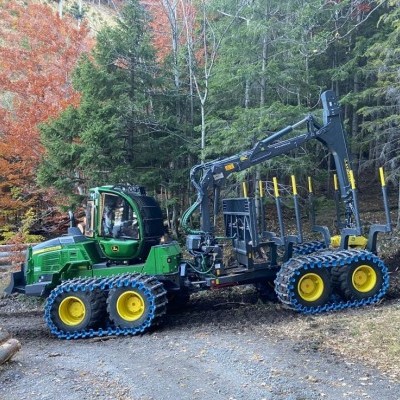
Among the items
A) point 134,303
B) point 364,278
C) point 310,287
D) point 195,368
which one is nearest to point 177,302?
point 134,303

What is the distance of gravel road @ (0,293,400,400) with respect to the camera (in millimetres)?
4922

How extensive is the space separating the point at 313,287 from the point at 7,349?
5.28m

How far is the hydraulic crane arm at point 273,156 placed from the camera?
9.34 m

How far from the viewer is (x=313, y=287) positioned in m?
8.72

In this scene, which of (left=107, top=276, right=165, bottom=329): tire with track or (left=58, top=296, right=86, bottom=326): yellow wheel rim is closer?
(left=107, top=276, right=165, bottom=329): tire with track

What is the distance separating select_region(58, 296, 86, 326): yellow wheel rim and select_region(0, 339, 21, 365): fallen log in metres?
2.05

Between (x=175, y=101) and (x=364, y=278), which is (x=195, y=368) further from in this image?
(x=175, y=101)

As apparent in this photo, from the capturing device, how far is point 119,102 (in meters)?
13.5

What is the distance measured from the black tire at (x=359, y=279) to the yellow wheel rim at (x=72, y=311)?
4709 mm

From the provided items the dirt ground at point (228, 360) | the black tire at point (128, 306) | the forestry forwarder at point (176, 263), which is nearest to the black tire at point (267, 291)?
the forestry forwarder at point (176, 263)

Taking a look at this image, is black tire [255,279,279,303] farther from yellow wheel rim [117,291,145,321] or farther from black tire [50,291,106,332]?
black tire [50,291,106,332]

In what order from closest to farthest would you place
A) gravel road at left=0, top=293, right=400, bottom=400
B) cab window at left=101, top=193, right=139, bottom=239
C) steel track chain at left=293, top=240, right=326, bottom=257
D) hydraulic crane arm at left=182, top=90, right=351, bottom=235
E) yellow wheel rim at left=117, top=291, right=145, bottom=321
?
gravel road at left=0, top=293, right=400, bottom=400 → yellow wheel rim at left=117, top=291, right=145, bottom=321 → cab window at left=101, top=193, right=139, bottom=239 → hydraulic crane arm at left=182, top=90, right=351, bottom=235 → steel track chain at left=293, top=240, right=326, bottom=257

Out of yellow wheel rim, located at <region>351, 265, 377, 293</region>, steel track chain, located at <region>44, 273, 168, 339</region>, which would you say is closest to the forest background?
yellow wheel rim, located at <region>351, 265, 377, 293</region>

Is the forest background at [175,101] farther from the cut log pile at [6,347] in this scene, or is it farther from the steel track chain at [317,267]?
the cut log pile at [6,347]
